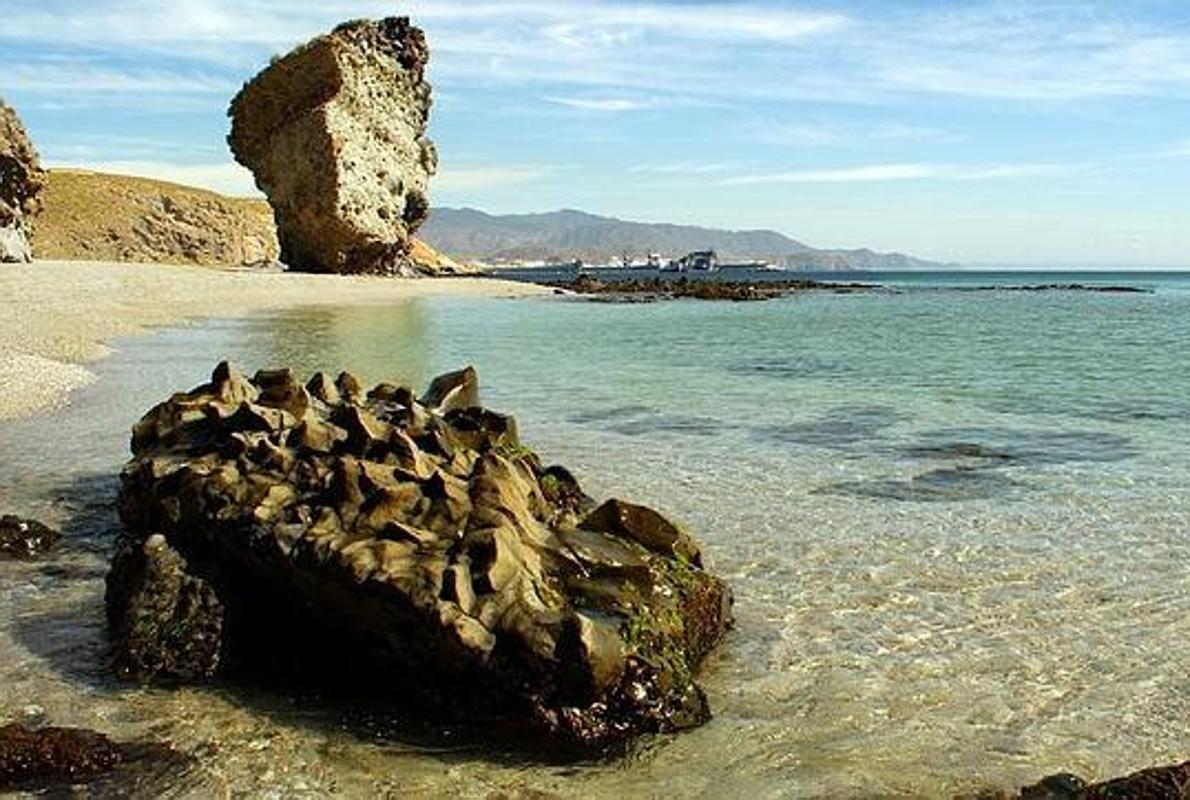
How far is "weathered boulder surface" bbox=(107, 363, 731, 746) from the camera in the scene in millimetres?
6027

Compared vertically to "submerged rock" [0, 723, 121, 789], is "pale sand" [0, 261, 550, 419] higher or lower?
higher

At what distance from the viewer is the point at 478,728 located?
6.13 meters

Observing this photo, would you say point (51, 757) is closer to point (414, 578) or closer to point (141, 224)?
point (414, 578)

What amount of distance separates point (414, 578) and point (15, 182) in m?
51.1

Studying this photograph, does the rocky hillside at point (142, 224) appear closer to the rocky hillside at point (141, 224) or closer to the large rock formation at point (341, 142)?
the rocky hillside at point (141, 224)

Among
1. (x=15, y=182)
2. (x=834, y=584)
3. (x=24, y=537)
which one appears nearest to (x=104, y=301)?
(x=15, y=182)

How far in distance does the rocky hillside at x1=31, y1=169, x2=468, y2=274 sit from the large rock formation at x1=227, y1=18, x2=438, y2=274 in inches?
923

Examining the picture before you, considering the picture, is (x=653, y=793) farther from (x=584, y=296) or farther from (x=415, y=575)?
(x=584, y=296)

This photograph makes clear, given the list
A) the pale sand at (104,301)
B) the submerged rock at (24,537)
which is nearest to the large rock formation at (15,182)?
the pale sand at (104,301)

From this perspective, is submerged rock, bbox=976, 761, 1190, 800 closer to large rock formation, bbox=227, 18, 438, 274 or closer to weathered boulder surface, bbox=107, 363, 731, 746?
weathered boulder surface, bbox=107, 363, 731, 746

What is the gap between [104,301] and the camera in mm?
41656

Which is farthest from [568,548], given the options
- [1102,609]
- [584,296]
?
[584,296]

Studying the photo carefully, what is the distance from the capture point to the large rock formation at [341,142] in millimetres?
62625

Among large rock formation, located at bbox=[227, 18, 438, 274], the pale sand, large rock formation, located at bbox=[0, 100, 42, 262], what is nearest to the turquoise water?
the pale sand
